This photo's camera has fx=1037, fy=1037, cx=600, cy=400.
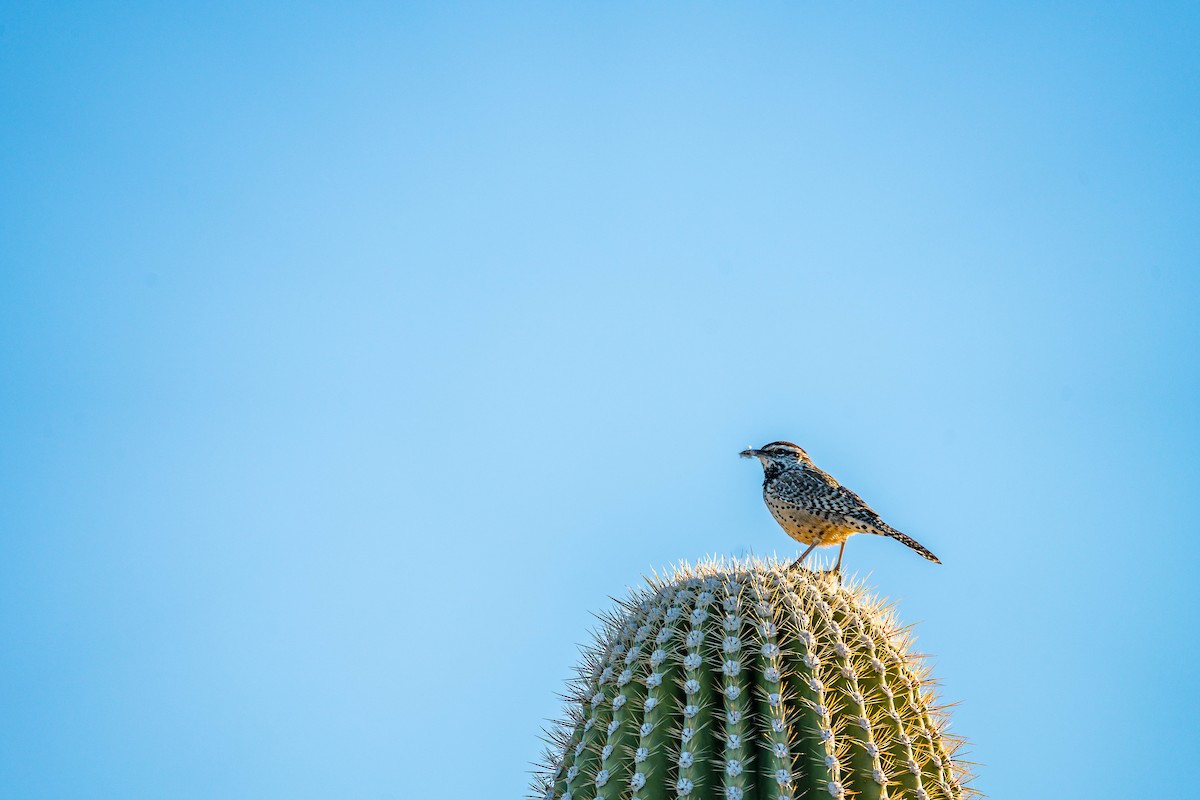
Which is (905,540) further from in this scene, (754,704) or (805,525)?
(754,704)

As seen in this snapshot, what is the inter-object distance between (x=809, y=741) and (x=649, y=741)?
606mm

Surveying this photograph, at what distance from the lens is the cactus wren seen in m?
5.94

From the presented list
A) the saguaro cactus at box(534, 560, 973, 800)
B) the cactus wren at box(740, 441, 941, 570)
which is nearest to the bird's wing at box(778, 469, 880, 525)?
the cactus wren at box(740, 441, 941, 570)

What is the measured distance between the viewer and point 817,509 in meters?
6.03

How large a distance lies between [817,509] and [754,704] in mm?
2125

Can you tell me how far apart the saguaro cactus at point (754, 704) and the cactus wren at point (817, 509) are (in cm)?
126

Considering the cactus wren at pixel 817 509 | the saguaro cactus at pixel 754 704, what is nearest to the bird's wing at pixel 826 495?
the cactus wren at pixel 817 509

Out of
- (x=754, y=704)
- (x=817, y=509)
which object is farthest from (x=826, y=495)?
(x=754, y=704)

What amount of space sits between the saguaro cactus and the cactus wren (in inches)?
49.6

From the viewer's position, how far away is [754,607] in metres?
4.32

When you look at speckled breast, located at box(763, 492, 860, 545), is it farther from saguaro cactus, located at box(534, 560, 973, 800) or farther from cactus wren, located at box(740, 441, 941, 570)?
saguaro cactus, located at box(534, 560, 973, 800)

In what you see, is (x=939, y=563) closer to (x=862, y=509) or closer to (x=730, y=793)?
(x=862, y=509)

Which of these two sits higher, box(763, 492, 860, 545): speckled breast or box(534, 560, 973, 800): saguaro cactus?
box(763, 492, 860, 545): speckled breast

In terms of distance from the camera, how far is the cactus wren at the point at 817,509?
594 cm
